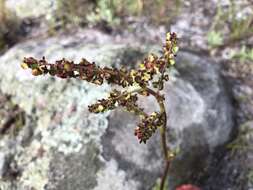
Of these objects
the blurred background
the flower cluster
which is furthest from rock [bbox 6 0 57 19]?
the flower cluster

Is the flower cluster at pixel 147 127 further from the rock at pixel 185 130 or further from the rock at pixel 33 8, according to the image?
the rock at pixel 33 8

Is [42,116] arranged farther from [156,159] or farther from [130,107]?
[130,107]

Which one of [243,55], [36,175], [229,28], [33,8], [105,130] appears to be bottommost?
[36,175]

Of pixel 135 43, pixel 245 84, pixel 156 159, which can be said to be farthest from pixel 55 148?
pixel 245 84

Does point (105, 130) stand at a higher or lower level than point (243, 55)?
lower

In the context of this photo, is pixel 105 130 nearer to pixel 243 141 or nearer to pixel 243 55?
pixel 243 141

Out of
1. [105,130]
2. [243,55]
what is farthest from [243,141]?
[105,130]

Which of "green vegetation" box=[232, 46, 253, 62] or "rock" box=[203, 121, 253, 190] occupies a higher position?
"green vegetation" box=[232, 46, 253, 62]

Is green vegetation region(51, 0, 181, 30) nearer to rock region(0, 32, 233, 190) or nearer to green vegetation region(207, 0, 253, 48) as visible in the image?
green vegetation region(207, 0, 253, 48)

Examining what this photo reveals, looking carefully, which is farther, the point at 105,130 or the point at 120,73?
the point at 105,130
